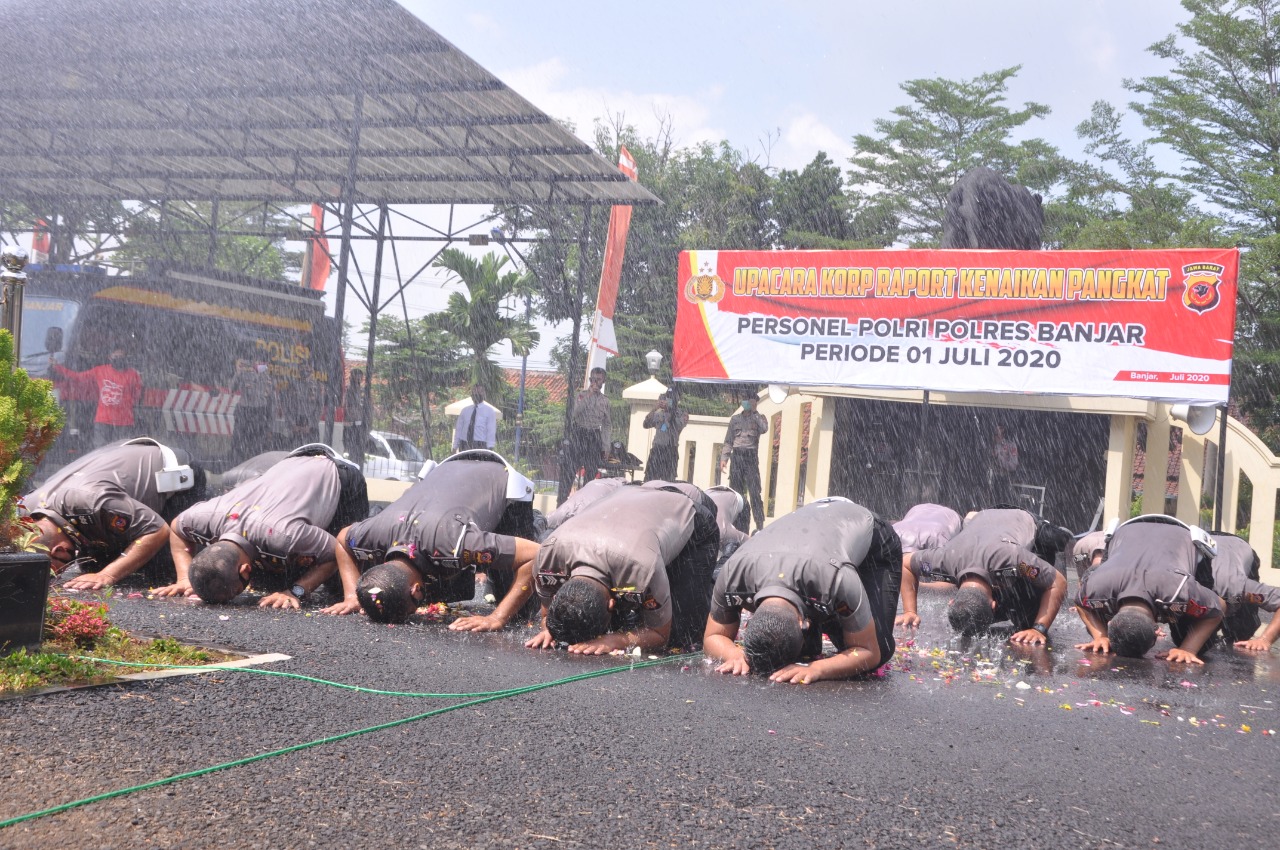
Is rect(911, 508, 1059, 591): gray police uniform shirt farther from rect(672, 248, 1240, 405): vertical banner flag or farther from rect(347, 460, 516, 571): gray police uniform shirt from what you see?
rect(672, 248, 1240, 405): vertical banner flag

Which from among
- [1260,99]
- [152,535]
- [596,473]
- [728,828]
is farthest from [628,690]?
[1260,99]

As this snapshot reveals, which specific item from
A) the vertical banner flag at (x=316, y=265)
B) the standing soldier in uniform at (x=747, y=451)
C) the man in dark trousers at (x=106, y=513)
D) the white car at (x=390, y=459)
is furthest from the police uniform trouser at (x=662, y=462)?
the vertical banner flag at (x=316, y=265)

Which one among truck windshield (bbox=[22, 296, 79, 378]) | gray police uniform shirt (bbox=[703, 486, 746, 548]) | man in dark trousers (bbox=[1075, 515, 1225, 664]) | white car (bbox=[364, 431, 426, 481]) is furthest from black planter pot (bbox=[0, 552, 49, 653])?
white car (bbox=[364, 431, 426, 481])

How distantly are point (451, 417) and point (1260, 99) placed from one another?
2156 centimetres

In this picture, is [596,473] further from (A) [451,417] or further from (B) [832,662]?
(A) [451,417]

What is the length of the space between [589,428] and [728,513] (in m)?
5.70

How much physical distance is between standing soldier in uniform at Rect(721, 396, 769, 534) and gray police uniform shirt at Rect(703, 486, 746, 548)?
4.58 m

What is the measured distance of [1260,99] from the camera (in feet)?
76.7

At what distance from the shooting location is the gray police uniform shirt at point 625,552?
18.1 feet

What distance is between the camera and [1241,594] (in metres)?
7.14

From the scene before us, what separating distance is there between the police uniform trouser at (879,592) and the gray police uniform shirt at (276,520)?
9.24ft

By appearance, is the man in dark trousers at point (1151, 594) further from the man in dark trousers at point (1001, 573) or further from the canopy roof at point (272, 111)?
the canopy roof at point (272, 111)

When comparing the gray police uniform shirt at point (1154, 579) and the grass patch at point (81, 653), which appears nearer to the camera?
the grass patch at point (81, 653)

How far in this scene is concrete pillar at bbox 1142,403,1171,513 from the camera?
14094 millimetres
